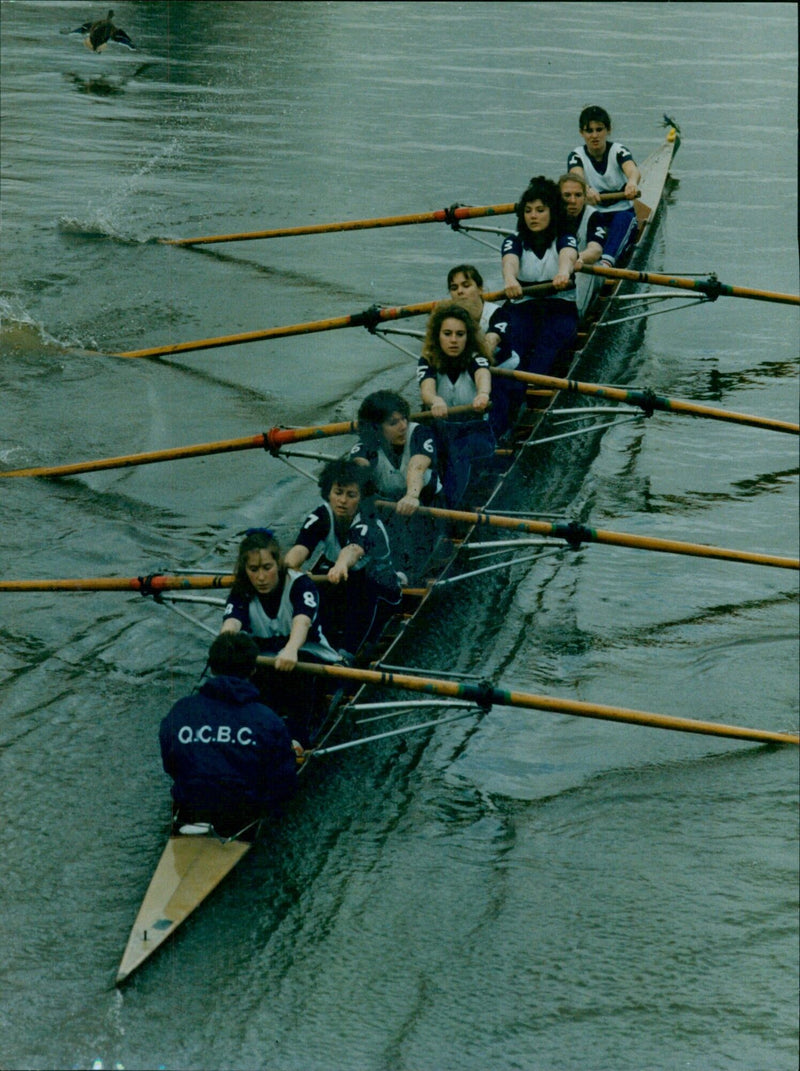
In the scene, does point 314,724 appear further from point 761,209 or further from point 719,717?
point 761,209

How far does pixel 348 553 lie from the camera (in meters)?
8.11

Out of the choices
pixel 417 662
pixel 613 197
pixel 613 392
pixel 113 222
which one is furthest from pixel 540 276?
pixel 113 222

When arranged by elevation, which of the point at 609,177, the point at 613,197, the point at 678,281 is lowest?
the point at 678,281

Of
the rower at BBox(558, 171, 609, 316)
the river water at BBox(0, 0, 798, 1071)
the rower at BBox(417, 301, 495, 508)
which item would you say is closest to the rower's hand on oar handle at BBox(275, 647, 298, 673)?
the river water at BBox(0, 0, 798, 1071)

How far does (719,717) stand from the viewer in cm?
883

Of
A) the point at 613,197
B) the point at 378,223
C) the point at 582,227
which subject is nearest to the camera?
the point at 582,227

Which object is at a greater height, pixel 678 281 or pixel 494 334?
pixel 678 281

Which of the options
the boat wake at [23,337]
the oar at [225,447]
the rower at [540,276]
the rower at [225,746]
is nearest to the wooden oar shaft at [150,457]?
the oar at [225,447]

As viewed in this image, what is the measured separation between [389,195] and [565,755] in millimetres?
13331

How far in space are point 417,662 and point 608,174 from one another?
717 cm

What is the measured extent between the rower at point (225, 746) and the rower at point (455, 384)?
3.14 m

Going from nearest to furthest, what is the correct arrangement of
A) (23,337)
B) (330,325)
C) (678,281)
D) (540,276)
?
(540,276)
(330,325)
(678,281)
(23,337)

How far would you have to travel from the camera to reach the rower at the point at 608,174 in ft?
45.2

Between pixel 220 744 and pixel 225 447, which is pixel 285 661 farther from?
pixel 225 447
